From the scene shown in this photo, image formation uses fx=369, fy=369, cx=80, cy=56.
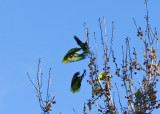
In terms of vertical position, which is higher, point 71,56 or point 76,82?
point 71,56

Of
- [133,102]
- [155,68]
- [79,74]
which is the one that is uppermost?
[79,74]

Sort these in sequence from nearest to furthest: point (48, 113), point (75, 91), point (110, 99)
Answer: point (48, 113)
point (110, 99)
point (75, 91)

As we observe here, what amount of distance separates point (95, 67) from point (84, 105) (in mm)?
1297

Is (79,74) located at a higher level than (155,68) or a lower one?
higher

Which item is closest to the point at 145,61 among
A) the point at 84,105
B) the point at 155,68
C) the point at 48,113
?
the point at 155,68

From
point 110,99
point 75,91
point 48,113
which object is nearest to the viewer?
point 48,113

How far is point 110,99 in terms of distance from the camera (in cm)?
1154

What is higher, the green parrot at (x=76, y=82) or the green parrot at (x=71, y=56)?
the green parrot at (x=71, y=56)

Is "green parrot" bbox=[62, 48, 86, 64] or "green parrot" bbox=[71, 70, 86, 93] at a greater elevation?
"green parrot" bbox=[62, 48, 86, 64]

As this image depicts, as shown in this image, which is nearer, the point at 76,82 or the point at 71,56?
the point at 76,82

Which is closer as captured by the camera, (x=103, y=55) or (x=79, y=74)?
(x=103, y=55)

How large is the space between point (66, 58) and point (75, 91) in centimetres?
144

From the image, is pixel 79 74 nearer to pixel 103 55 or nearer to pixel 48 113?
pixel 103 55

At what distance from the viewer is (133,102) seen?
37.4ft
